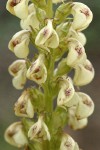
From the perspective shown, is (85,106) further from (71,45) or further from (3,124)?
(3,124)

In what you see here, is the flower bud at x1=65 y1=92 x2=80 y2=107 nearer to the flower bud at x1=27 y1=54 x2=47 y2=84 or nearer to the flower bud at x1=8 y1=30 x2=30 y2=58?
the flower bud at x1=27 y1=54 x2=47 y2=84

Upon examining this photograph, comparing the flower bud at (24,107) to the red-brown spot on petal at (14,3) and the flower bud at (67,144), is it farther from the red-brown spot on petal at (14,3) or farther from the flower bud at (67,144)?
the red-brown spot on petal at (14,3)

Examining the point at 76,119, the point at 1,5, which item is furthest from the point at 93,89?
the point at 76,119

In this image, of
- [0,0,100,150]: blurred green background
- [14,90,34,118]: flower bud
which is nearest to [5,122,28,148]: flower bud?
[14,90,34,118]: flower bud

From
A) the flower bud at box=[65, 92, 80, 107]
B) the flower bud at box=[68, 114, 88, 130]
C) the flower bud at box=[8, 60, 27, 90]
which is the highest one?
the flower bud at box=[8, 60, 27, 90]

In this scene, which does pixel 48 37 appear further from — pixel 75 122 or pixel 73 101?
pixel 75 122

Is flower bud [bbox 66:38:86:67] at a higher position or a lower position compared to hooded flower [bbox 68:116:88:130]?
higher
